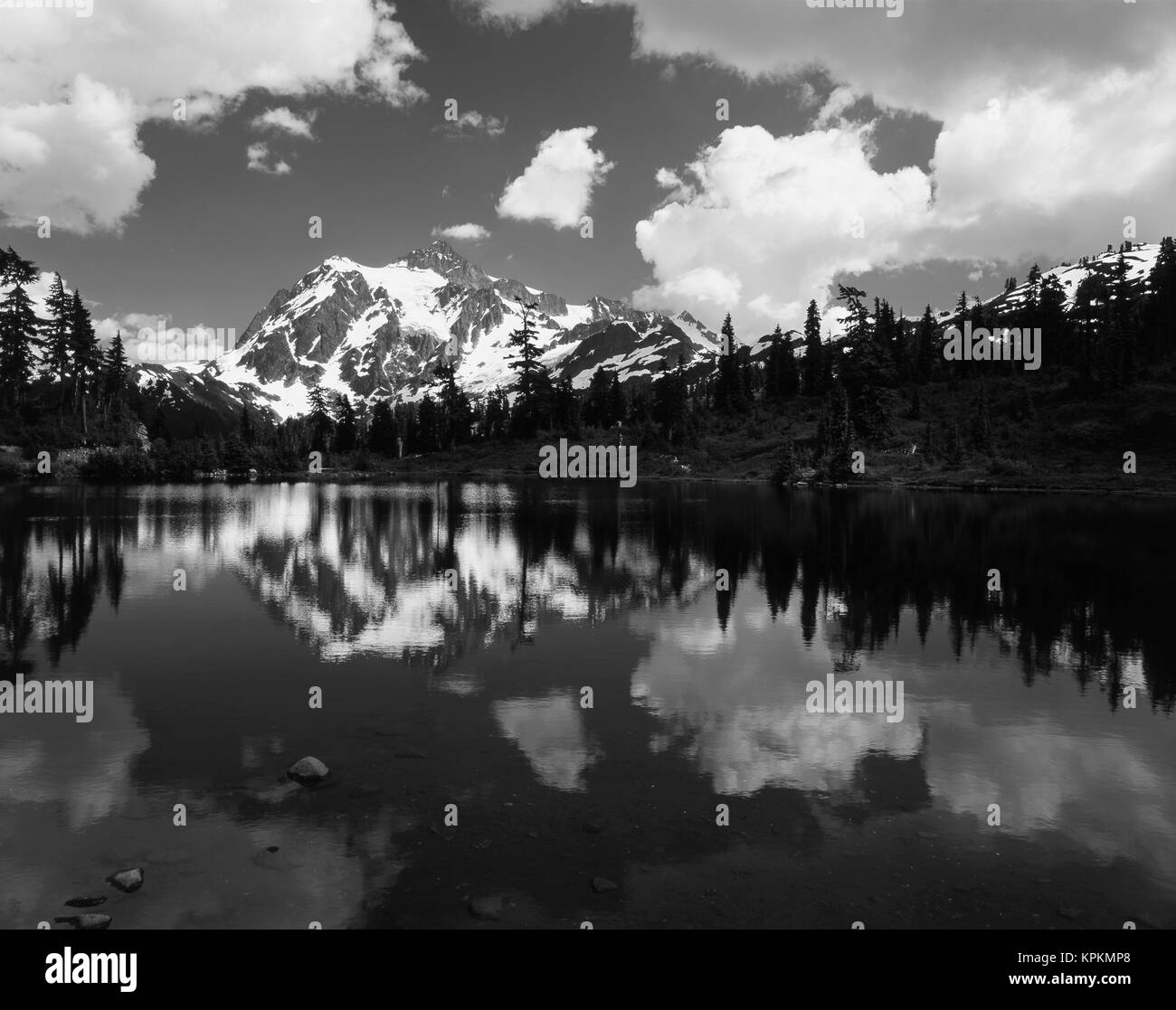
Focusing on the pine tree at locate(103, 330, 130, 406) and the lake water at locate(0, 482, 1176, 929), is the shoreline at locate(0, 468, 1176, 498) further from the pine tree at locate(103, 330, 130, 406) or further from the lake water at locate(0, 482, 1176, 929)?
the lake water at locate(0, 482, 1176, 929)

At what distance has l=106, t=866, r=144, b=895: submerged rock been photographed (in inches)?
474

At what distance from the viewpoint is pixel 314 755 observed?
57.6ft

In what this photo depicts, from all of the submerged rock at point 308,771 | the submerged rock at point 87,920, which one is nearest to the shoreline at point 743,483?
the submerged rock at point 308,771

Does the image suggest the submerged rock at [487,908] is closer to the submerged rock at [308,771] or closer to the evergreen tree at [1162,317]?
the submerged rock at [308,771]

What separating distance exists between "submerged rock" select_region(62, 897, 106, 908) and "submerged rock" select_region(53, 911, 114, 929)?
33 cm

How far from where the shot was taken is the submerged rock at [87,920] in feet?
36.0

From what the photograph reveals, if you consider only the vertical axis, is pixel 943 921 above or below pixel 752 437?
below

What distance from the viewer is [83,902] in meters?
11.6

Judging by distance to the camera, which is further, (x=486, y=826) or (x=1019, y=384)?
(x=1019, y=384)

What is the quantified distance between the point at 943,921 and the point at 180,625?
2876 centimetres

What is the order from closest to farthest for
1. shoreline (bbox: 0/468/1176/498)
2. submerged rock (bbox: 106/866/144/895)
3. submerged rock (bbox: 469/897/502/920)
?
submerged rock (bbox: 469/897/502/920) → submerged rock (bbox: 106/866/144/895) → shoreline (bbox: 0/468/1176/498)

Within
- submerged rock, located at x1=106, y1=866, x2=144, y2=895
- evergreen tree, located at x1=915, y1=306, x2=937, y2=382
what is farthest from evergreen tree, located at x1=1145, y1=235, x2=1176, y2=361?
submerged rock, located at x1=106, y1=866, x2=144, y2=895
